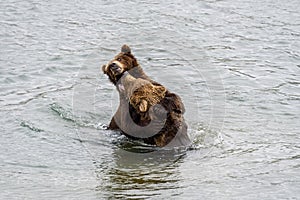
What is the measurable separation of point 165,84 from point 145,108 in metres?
3.42

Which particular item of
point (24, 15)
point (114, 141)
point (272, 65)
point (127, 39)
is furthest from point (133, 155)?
point (24, 15)

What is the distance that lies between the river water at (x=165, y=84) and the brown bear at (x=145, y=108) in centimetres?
19

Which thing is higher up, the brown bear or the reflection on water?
the brown bear

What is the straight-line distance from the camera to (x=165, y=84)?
10711 mm

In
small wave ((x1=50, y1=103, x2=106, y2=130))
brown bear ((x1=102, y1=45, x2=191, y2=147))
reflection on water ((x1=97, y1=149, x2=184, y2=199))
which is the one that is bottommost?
reflection on water ((x1=97, y1=149, x2=184, y2=199))

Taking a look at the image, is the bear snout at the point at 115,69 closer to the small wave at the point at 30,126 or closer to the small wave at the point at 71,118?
the small wave at the point at 71,118

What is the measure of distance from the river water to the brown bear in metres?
0.19

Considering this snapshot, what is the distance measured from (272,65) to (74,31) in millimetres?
3783

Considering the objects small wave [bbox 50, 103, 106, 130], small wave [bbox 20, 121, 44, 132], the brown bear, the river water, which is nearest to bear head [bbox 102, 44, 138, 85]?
the brown bear

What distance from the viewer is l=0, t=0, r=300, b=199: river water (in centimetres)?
707

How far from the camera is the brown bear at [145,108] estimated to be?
7.50 meters

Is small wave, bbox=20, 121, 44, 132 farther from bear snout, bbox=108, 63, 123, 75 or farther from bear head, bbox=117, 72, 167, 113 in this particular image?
bear head, bbox=117, 72, 167, 113

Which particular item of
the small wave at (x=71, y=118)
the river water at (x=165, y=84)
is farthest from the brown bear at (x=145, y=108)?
the small wave at (x=71, y=118)

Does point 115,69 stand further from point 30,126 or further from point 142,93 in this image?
point 30,126
